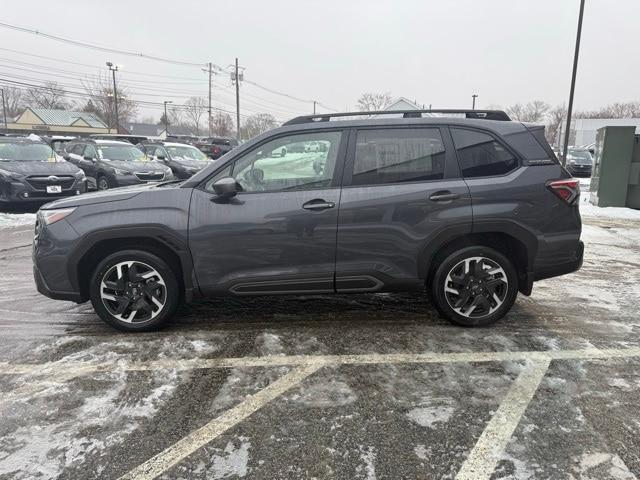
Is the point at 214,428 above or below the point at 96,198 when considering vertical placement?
below

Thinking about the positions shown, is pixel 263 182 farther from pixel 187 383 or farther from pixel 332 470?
pixel 332 470

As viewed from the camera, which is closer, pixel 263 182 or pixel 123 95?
pixel 263 182

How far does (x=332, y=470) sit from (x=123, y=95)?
76.3 m

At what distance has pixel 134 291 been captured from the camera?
415cm

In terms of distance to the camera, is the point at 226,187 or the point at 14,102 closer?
the point at 226,187

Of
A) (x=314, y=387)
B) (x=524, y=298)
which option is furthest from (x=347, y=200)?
(x=524, y=298)

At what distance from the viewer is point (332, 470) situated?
98.0 inches

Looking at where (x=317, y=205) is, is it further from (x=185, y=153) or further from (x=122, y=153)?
(x=185, y=153)

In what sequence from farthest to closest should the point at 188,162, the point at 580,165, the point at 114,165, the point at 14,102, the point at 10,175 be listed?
1. the point at 14,102
2. the point at 580,165
3. the point at 188,162
4. the point at 114,165
5. the point at 10,175

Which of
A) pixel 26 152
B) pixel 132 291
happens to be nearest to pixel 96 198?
pixel 132 291

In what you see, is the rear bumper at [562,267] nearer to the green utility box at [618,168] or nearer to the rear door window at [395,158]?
the rear door window at [395,158]

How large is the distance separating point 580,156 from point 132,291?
2626 cm

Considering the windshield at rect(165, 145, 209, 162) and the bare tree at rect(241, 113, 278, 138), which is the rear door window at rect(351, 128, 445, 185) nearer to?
the windshield at rect(165, 145, 209, 162)

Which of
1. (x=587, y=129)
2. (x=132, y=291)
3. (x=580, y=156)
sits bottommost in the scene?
(x=132, y=291)
